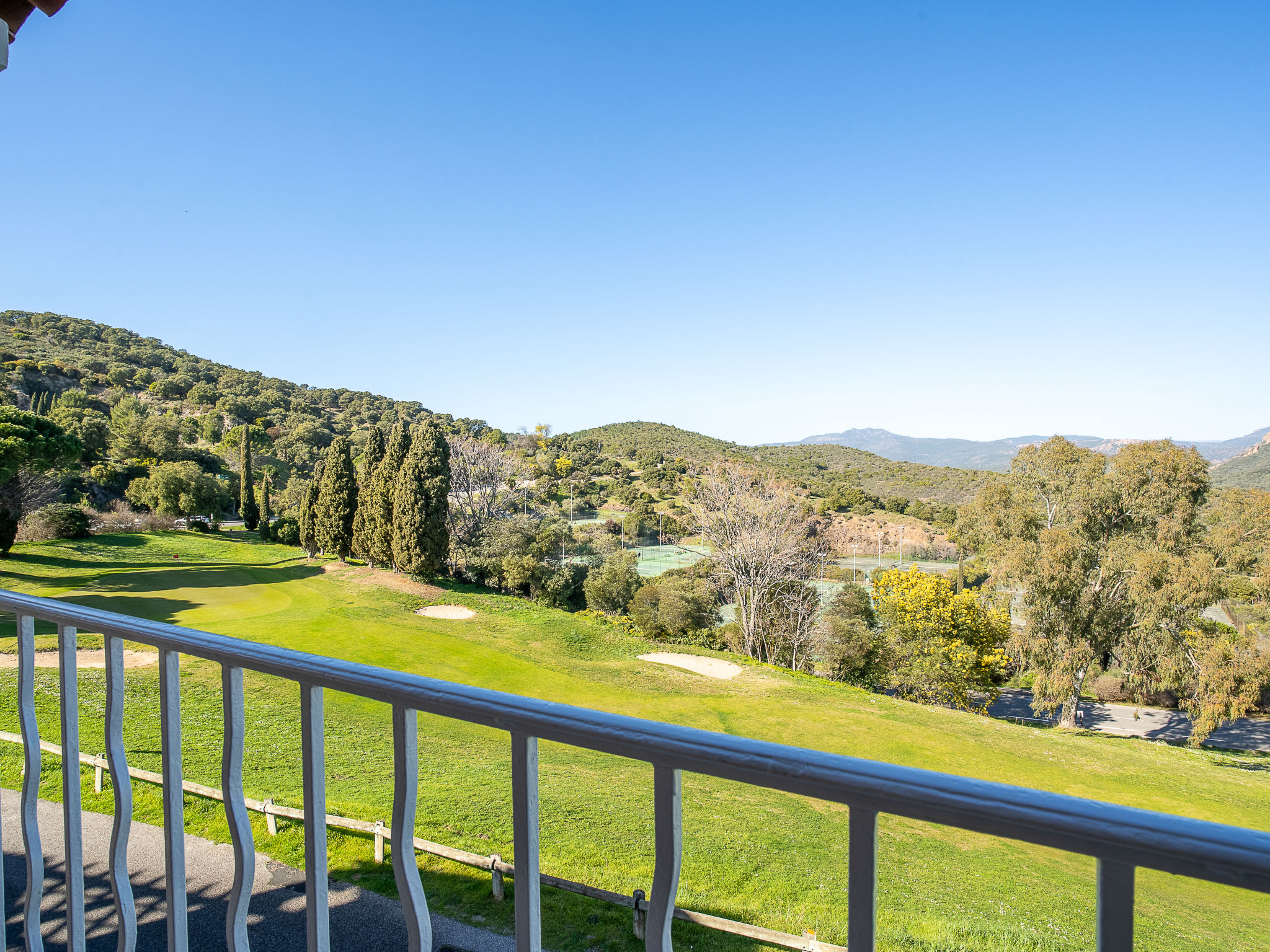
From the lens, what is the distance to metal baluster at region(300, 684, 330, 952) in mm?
874

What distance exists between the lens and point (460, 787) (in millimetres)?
6934

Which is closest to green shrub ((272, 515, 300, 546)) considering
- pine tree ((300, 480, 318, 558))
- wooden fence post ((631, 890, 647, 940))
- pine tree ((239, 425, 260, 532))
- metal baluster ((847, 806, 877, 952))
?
pine tree ((300, 480, 318, 558))

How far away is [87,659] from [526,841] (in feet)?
42.9

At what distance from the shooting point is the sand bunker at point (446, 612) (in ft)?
52.0

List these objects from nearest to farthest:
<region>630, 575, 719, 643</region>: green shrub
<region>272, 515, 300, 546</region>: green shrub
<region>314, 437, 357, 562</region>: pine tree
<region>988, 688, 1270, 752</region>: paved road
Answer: <region>988, 688, 1270, 752</region>: paved road, <region>630, 575, 719, 643</region>: green shrub, <region>314, 437, 357, 562</region>: pine tree, <region>272, 515, 300, 546</region>: green shrub

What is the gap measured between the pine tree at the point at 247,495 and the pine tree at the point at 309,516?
28.6ft

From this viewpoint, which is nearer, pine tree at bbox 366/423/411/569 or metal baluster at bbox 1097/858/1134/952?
metal baluster at bbox 1097/858/1134/952

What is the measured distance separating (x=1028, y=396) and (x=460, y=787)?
3228 cm

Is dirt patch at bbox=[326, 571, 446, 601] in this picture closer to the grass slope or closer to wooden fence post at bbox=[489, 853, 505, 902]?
wooden fence post at bbox=[489, 853, 505, 902]

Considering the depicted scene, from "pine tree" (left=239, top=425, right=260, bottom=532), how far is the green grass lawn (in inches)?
445

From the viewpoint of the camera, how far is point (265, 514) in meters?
29.2

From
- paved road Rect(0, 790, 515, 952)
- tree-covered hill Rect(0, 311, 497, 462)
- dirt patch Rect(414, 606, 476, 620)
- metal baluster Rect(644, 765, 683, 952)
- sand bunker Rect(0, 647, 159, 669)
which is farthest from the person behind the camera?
tree-covered hill Rect(0, 311, 497, 462)

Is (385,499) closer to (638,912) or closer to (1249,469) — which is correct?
(638,912)

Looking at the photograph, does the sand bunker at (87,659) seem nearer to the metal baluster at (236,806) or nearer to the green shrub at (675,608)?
the metal baluster at (236,806)
